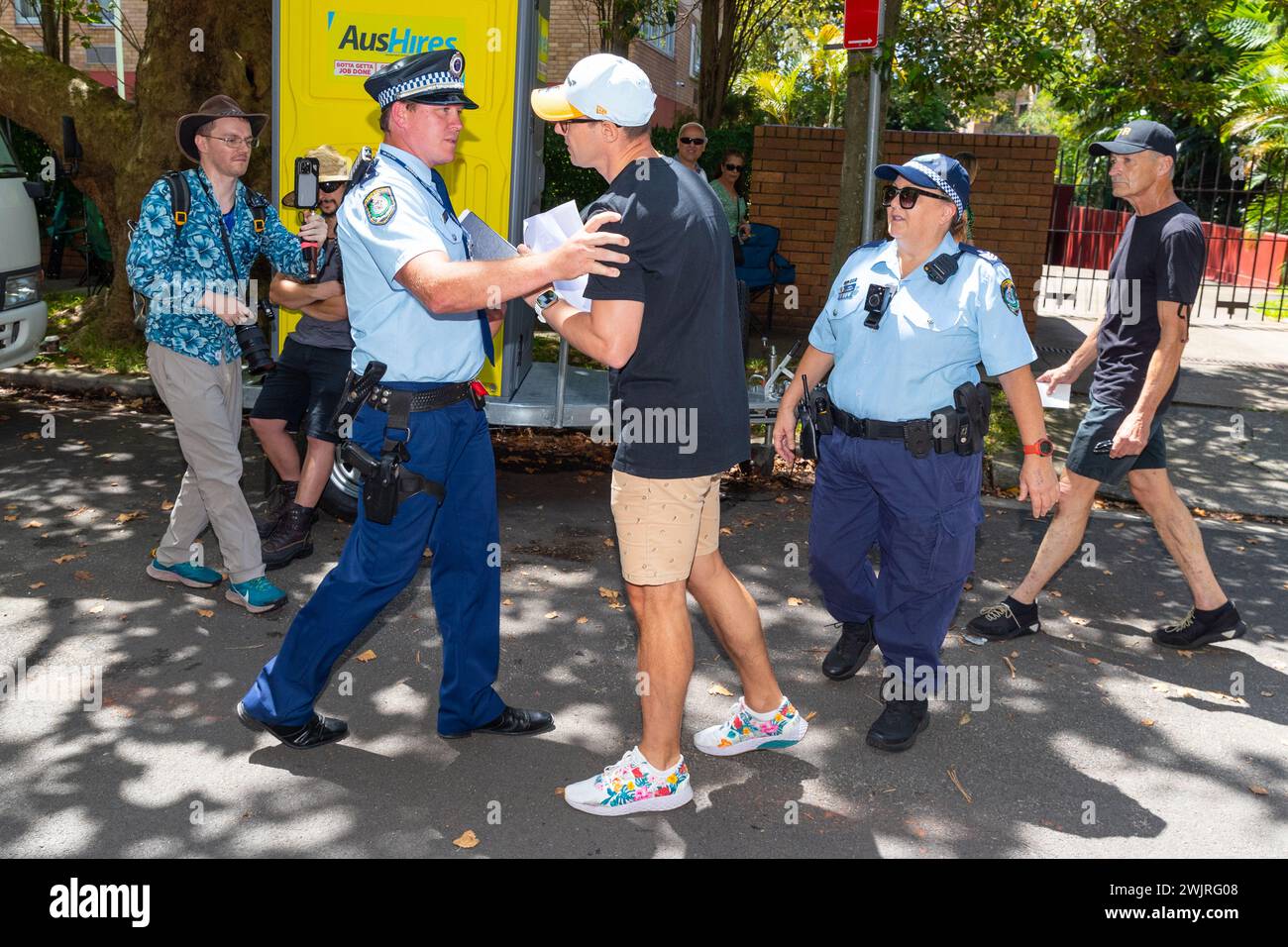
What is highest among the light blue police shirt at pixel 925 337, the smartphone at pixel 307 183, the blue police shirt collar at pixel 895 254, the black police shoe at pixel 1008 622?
the smartphone at pixel 307 183

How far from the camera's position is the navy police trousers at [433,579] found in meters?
3.79

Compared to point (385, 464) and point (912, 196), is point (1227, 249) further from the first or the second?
point (385, 464)

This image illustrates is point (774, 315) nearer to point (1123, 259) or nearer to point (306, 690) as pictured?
point (1123, 259)

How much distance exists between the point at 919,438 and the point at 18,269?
253 inches

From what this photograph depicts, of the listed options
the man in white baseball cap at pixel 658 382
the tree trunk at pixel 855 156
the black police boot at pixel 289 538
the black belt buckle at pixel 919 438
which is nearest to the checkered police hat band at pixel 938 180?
the black belt buckle at pixel 919 438

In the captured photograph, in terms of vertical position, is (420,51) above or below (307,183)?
above

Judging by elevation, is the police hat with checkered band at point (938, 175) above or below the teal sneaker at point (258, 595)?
above

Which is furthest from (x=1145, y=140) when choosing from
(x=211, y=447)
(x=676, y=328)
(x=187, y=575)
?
(x=187, y=575)

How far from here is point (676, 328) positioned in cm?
344

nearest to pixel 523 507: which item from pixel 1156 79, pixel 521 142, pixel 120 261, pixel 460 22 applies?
pixel 521 142

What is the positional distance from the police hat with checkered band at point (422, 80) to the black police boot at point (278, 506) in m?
2.85

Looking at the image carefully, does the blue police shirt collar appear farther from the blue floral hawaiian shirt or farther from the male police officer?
the blue floral hawaiian shirt

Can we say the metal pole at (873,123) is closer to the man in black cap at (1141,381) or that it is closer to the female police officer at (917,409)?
the man in black cap at (1141,381)

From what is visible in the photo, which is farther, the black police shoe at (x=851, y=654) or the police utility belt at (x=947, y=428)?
the black police shoe at (x=851, y=654)
